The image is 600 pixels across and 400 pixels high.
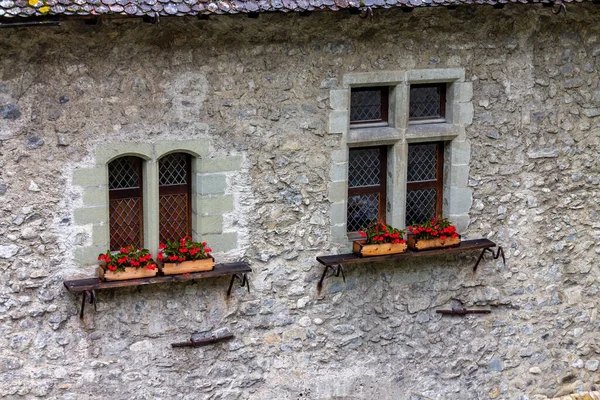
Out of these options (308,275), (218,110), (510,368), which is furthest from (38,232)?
(510,368)

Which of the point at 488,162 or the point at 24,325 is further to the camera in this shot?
the point at 488,162

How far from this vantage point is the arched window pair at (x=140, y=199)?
914 cm

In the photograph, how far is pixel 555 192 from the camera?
10.6 m

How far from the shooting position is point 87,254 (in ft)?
29.3

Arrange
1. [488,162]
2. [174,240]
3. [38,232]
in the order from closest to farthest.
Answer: [38,232], [174,240], [488,162]

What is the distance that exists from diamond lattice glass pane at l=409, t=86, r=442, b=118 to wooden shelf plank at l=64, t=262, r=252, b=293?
2.13 meters

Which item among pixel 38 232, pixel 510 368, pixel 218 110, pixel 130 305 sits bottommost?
pixel 510 368

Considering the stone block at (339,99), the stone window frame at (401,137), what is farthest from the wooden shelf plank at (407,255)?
the stone block at (339,99)

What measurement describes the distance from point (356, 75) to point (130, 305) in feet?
8.86

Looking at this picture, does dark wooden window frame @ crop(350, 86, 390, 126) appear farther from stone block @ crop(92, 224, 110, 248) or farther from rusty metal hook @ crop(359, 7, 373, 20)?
stone block @ crop(92, 224, 110, 248)

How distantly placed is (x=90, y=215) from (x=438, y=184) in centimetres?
330

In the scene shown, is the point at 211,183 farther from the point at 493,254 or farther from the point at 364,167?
the point at 493,254

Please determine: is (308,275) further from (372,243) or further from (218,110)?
(218,110)

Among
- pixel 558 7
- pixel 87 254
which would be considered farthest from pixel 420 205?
pixel 87 254
